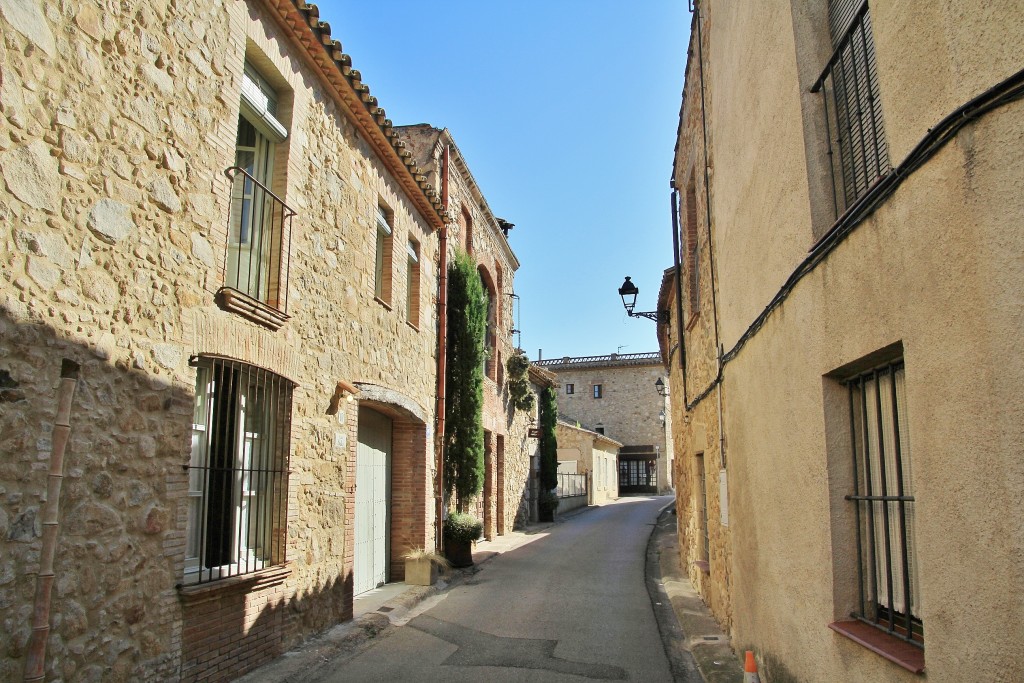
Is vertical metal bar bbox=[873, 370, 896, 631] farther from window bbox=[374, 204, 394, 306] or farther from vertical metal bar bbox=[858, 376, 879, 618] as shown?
window bbox=[374, 204, 394, 306]

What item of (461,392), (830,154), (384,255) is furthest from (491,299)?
(830,154)

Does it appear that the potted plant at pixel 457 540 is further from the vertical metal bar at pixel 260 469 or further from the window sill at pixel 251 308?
the window sill at pixel 251 308

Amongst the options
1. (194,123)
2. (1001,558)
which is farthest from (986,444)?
(194,123)

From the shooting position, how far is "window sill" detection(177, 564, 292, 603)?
4.93 meters

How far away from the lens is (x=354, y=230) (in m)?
8.34

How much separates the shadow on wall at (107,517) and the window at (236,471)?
0.35 m

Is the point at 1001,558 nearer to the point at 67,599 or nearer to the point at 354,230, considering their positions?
the point at 67,599

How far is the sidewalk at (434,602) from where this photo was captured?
19.2 ft

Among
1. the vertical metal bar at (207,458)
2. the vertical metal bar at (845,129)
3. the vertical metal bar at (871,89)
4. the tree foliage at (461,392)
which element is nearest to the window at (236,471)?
the vertical metal bar at (207,458)

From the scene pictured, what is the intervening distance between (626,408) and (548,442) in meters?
25.7

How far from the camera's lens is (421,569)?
991cm

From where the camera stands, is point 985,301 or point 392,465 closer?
point 985,301

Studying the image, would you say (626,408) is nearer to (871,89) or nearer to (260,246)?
(260,246)

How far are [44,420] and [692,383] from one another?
7591 mm
